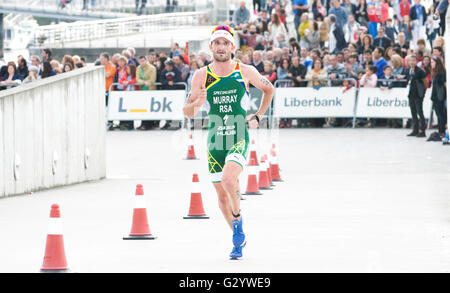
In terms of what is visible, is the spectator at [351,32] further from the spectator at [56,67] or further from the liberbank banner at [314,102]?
the spectator at [56,67]

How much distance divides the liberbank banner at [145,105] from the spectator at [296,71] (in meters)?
2.92

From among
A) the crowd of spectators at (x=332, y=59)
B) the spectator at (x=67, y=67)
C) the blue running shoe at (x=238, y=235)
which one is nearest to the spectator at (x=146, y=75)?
the crowd of spectators at (x=332, y=59)

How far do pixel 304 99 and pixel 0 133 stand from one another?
50.0 feet

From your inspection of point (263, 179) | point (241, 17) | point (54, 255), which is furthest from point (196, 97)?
point (241, 17)

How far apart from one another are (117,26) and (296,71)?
3283cm

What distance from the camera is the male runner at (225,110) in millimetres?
10688

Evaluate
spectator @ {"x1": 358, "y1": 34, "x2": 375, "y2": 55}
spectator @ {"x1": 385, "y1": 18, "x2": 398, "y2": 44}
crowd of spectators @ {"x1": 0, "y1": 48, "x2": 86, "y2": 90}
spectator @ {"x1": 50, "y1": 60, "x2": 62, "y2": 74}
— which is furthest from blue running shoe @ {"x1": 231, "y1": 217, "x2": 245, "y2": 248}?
spectator @ {"x1": 385, "y1": 18, "x2": 398, "y2": 44}

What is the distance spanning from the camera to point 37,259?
10.4 metres

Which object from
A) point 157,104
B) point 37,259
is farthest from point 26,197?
point 157,104

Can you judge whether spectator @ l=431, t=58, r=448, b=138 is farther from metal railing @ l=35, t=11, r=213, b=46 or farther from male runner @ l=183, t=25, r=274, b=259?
metal railing @ l=35, t=11, r=213, b=46

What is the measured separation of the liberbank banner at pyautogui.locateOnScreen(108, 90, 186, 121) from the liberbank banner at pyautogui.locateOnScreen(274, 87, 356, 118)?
8.71 ft

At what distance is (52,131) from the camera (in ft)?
59.5

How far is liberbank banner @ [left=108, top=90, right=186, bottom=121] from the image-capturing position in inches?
1214

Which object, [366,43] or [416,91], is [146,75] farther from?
[416,91]
